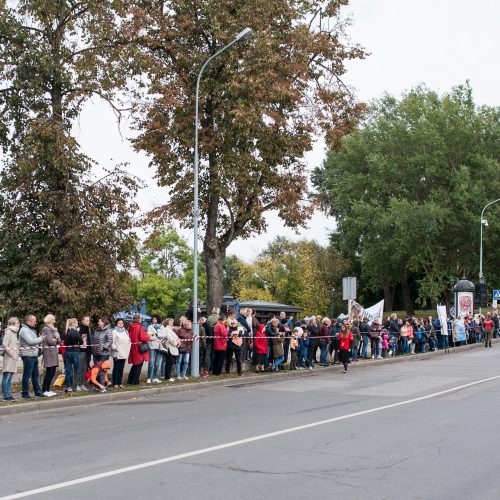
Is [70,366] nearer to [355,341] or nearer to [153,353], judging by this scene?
[153,353]

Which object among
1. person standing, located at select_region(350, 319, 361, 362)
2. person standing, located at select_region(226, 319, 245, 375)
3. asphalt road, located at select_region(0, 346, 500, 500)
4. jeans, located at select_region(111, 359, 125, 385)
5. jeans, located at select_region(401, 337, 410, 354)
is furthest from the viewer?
jeans, located at select_region(401, 337, 410, 354)

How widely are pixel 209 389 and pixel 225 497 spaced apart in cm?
1144

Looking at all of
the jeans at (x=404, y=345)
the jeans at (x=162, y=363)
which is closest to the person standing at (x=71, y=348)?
the jeans at (x=162, y=363)

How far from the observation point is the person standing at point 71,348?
16.0 meters

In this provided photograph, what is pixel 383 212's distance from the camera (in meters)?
54.4

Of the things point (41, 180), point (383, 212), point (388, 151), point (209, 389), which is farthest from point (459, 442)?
point (388, 151)

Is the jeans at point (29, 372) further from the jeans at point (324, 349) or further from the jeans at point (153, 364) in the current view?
the jeans at point (324, 349)

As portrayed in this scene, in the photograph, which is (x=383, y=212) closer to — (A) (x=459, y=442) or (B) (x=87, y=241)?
(B) (x=87, y=241)

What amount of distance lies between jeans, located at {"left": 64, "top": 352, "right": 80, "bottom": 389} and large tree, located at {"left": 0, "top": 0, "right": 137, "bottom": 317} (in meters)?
1.89

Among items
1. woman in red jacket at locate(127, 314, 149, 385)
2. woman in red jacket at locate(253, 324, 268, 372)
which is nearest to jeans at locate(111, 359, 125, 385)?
woman in red jacket at locate(127, 314, 149, 385)

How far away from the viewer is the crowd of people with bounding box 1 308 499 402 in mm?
15320

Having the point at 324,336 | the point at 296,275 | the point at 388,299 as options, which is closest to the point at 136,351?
the point at 324,336

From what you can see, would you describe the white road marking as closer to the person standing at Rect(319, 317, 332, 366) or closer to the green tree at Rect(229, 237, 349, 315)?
the person standing at Rect(319, 317, 332, 366)

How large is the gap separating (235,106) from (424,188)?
124 feet
